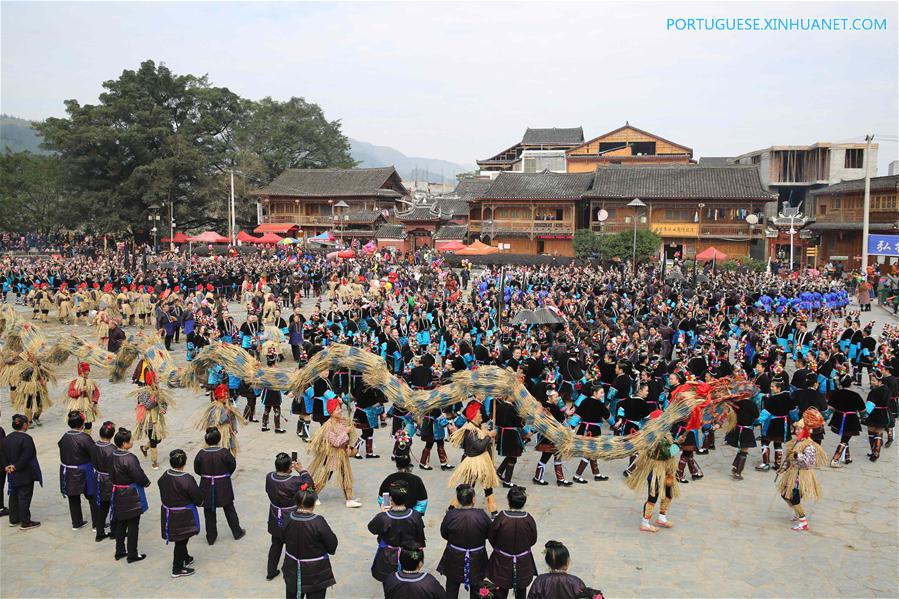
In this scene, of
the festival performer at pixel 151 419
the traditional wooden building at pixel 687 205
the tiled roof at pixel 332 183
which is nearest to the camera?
the festival performer at pixel 151 419

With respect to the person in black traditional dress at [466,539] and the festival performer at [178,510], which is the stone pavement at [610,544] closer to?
the festival performer at [178,510]

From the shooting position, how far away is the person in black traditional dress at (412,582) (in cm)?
536

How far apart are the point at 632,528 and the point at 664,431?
141 centimetres

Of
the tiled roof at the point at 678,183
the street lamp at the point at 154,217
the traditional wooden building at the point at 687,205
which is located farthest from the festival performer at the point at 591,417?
the street lamp at the point at 154,217

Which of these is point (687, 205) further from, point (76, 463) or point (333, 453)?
point (76, 463)

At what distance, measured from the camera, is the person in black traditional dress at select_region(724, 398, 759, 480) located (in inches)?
413

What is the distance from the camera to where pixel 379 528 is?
21.7 ft

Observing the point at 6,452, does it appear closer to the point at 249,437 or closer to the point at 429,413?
the point at 249,437

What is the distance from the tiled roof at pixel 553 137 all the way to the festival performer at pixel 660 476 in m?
61.2

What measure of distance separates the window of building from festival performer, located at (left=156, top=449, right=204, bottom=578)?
54.9m

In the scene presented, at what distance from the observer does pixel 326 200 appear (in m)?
61.1

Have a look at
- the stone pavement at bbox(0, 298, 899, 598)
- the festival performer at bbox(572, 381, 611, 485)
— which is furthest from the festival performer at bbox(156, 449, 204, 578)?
the festival performer at bbox(572, 381, 611, 485)

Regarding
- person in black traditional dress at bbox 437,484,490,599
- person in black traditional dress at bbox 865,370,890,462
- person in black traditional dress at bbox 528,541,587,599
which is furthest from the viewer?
person in black traditional dress at bbox 865,370,890,462

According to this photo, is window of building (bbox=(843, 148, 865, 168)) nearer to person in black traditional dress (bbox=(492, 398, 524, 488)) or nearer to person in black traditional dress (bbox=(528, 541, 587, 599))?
person in black traditional dress (bbox=(492, 398, 524, 488))
